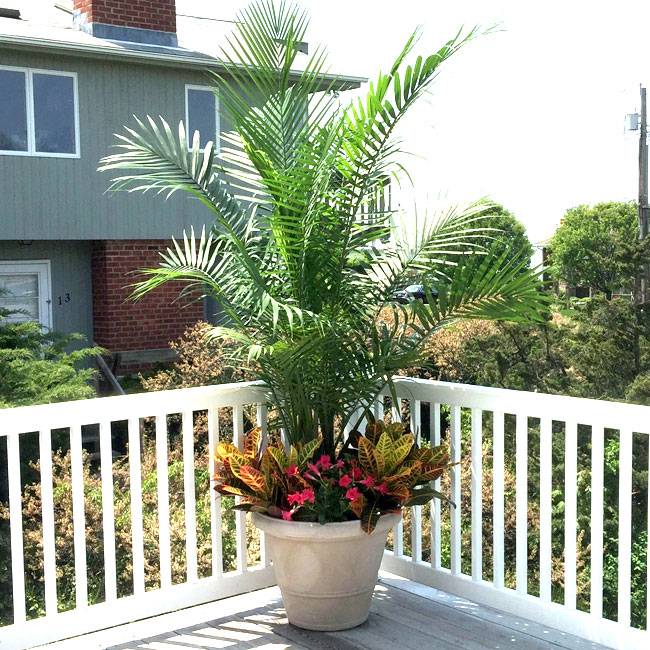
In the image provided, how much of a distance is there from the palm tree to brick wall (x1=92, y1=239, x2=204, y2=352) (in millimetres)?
10076

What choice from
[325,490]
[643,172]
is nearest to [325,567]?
[325,490]

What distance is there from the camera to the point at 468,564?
296 inches

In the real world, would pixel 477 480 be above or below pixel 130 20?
below

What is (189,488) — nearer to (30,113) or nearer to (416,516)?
(416,516)

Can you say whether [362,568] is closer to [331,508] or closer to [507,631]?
[331,508]

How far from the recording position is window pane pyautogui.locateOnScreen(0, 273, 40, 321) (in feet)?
42.8

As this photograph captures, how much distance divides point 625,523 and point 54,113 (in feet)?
37.5

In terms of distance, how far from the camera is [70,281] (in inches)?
540

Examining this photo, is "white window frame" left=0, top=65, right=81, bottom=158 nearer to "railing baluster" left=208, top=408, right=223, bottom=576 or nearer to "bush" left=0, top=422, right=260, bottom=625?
"bush" left=0, top=422, right=260, bottom=625

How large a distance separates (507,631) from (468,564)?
4.26 meters

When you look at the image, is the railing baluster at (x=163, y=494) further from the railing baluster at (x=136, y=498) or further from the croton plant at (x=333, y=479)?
the croton plant at (x=333, y=479)

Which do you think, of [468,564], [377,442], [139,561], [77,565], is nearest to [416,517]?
[377,442]

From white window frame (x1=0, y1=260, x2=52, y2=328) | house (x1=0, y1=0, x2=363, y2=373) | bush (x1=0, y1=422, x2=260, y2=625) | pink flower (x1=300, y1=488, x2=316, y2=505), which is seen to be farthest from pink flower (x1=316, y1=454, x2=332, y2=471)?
white window frame (x1=0, y1=260, x2=52, y2=328)

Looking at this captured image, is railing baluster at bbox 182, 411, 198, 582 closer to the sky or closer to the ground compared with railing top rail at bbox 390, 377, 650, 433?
closer to the ground
